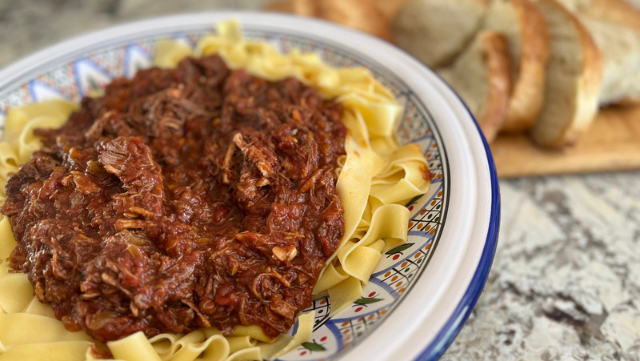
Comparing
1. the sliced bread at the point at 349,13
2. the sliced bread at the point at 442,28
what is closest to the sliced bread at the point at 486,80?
the sliced bread at the point at 442,28

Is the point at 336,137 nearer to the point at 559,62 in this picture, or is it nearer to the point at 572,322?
the point at 572,322

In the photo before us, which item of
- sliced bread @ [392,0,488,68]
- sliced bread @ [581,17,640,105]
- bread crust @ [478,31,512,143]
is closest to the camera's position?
bread crust @ [478,31,512,143]

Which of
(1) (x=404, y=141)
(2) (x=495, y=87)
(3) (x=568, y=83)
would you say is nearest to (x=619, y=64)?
(3) (x=568, y=83)

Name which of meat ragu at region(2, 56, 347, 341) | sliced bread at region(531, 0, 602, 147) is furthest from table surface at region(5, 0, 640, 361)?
meat ragu at region(2, 56, 347, 341)

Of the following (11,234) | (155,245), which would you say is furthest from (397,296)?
(11,234)

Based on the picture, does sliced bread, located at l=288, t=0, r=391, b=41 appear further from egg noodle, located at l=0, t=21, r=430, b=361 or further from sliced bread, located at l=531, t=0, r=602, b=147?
sliced bread, located at l=531, t=0, r=602, b=147

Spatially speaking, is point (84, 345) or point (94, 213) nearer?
point (84, 345)
